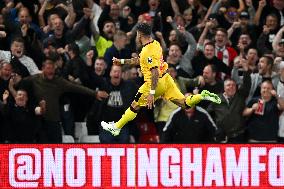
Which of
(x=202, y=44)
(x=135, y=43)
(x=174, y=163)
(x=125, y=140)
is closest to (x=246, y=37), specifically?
(x=202, y=44)

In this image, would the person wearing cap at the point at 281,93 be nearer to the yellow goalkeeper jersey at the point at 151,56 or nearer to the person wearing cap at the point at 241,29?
the person wearing cap at the point at 241,29

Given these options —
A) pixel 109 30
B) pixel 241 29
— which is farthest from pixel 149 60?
pixel 241 29

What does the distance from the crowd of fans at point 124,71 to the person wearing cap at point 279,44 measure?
0.08 feet

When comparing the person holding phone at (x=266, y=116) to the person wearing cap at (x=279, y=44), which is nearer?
the person holding phone at (x=266, y=116)

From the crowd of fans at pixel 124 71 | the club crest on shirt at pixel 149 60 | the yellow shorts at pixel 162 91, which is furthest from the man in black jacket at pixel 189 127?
the club crest on shirt at pixel 149 60

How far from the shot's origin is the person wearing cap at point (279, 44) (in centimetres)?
1977

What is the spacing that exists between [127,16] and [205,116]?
378cm

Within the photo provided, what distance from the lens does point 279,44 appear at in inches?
782

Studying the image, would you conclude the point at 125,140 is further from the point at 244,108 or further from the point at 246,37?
the point at 246,37

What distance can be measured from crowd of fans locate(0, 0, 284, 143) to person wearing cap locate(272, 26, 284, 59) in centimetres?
2

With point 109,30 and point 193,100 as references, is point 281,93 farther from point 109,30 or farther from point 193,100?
point 193,100

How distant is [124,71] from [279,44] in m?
3.12

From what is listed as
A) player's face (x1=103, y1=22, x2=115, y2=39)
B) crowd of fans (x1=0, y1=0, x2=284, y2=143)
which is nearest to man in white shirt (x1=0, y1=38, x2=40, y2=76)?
crowd of fans (x1=0, y1=0, x2=284, y2=143)

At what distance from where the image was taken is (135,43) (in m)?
20.3
